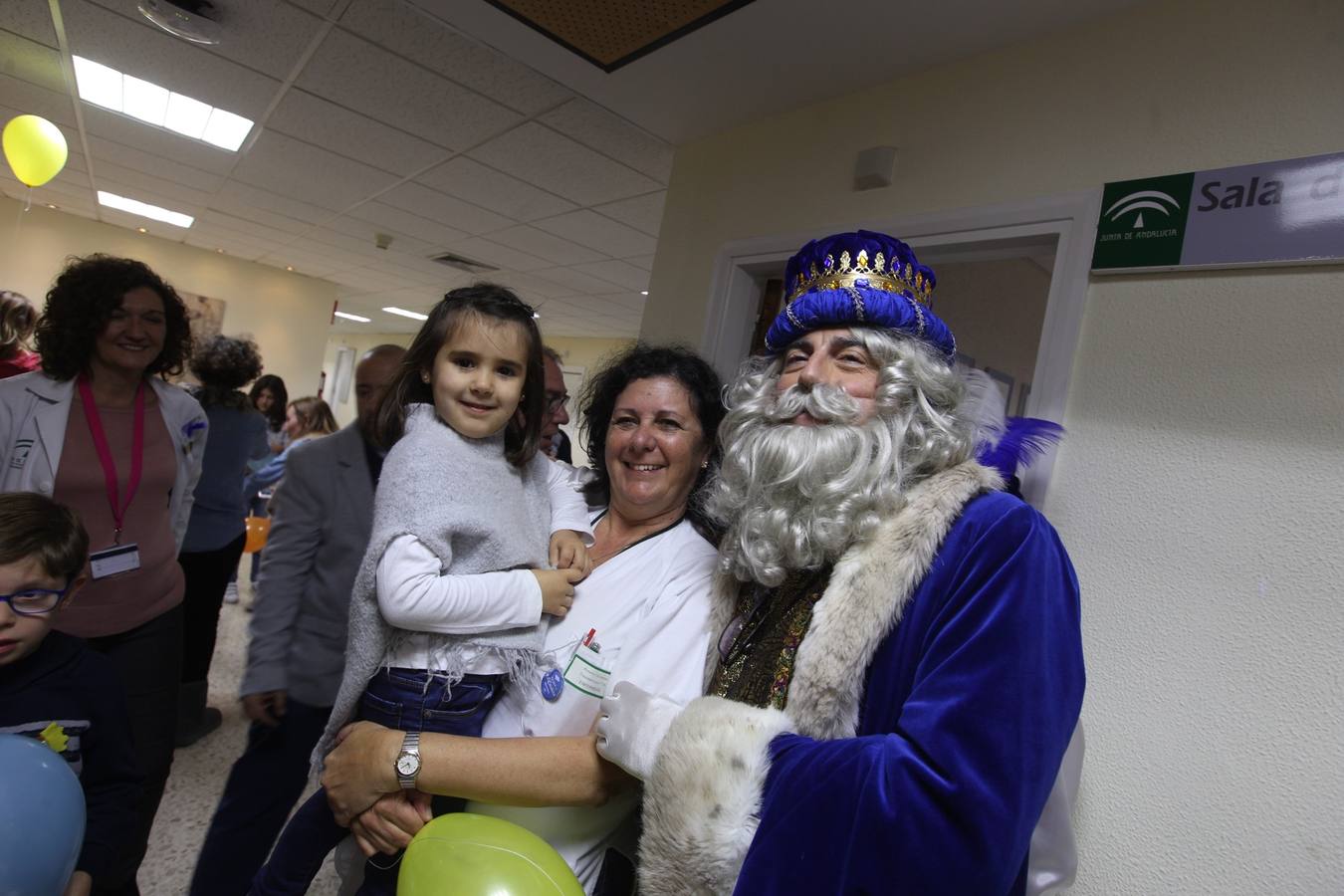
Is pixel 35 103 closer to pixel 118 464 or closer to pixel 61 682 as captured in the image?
pixel 118 464

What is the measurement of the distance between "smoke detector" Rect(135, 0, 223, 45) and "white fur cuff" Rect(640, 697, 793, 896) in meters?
3.20

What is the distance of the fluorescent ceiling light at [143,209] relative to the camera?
6.41 meters

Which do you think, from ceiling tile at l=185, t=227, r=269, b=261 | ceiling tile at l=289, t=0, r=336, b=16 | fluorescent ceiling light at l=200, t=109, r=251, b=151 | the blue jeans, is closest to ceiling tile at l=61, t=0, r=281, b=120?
fluorescent ceiling light at l=200, t=109, r=251, b=151

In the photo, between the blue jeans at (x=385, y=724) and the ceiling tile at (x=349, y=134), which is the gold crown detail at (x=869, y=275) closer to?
the blue jeans at (x=385, y=724)

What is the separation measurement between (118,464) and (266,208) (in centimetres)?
494

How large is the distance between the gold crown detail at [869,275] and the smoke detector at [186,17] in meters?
2.80

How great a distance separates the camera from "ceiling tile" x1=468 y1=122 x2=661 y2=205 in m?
3.40

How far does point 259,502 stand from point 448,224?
9.01ft

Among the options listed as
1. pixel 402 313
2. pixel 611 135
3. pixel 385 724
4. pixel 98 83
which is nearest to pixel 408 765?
pixel 385 724

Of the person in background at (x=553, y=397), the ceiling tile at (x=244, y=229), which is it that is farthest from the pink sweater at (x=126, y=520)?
the ceiling tile at (x=244, y=229)

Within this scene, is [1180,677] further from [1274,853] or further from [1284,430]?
[1284,430]

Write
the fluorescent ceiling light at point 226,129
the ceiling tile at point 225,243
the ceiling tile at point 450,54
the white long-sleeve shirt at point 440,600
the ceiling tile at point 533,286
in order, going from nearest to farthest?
the white long-sleeve shirt at point 440,600 < the ceiling tile at point 450,54 < the fluorescent ceiling light at point 226,129 < the ceiling tile at point 533,286 < the ceiling tile at point 225,243

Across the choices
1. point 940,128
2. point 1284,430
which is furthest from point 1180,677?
point 940,128

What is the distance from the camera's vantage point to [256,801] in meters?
1.52
